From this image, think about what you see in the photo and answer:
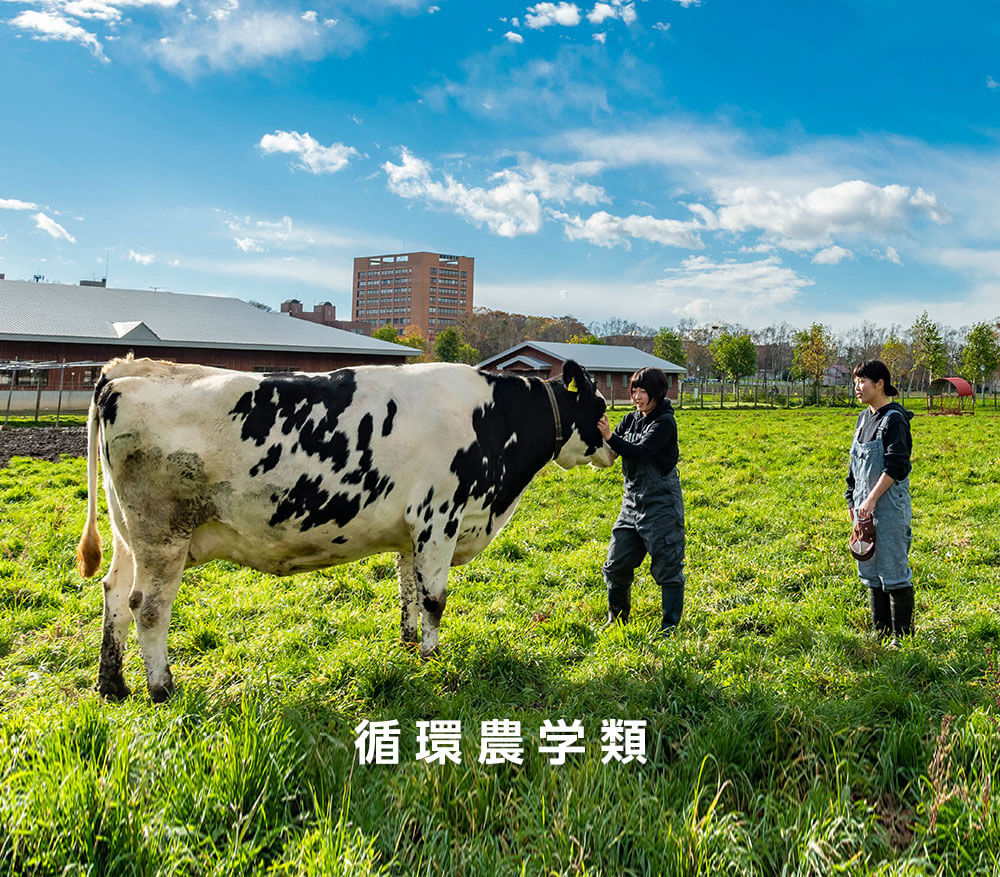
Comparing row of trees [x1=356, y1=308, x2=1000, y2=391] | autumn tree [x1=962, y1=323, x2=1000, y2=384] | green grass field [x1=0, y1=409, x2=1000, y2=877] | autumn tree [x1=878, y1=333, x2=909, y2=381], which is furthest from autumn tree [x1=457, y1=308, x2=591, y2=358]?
green grass field [x1=0, y1=409, x2=1000, y2=877]

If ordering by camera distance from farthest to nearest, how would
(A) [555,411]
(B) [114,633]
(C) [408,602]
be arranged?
(A) [555,411] → (C) [408,602] → (B) [114,633]

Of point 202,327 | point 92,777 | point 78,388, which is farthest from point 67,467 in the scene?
point 202,327

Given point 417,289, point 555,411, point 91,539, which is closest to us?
point 91,539

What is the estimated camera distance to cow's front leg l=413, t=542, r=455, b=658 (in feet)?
15.0

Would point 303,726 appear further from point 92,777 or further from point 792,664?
point 792,664

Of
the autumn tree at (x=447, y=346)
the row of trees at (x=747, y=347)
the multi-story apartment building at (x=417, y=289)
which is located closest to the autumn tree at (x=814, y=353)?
the row of trees at (x=747, y=347)

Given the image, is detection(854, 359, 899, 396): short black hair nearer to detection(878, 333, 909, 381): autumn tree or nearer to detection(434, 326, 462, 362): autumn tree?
detection(434, 326, 462, 362): autumn tree

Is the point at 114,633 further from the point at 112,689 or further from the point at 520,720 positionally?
the point at 520,720

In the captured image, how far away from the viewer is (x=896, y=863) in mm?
2469

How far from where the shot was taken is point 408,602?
16.4 feet

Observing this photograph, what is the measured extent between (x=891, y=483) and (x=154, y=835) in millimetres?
4793

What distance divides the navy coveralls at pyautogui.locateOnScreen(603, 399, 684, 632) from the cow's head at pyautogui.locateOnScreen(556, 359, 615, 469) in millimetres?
300

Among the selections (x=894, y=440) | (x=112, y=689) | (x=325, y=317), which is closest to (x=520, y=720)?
(x=112, y=689)

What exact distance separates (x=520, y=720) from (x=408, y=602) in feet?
5.45
